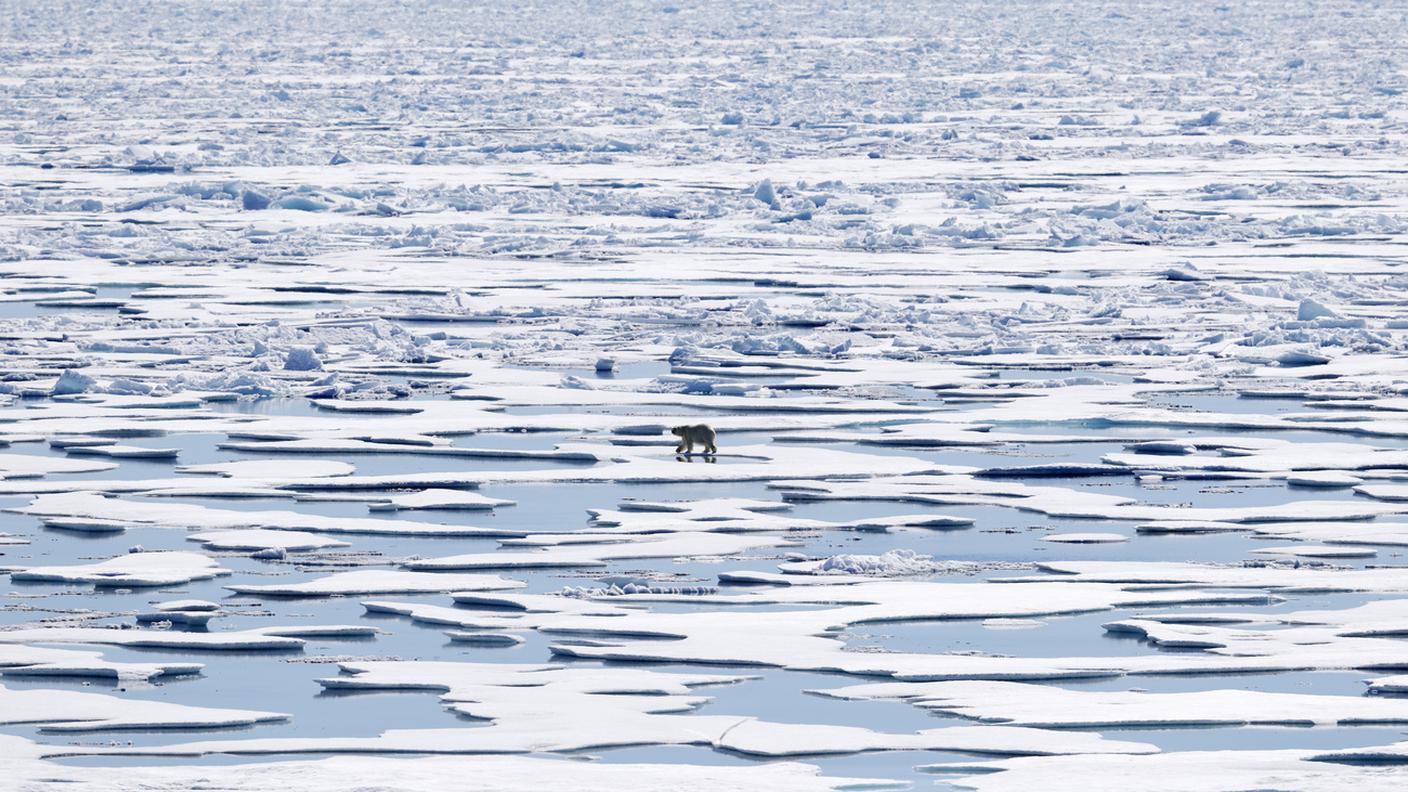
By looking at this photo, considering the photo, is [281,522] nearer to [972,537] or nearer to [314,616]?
[314,616]

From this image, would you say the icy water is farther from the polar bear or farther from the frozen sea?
the polar bear

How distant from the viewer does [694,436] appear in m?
7.67

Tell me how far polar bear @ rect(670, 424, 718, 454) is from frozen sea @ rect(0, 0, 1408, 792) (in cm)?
4

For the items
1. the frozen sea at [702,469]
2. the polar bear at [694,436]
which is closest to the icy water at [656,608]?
the frozen sea at [702,469]

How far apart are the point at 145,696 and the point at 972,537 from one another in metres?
2.30

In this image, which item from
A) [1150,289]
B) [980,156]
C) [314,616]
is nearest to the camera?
[314,616]

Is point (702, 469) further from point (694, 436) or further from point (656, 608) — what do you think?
point (656, 608)

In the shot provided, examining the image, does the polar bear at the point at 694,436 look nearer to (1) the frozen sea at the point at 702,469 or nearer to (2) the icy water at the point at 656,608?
(1) the frozen sea at the point at 702,469

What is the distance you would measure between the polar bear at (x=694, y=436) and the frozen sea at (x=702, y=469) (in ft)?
0.14

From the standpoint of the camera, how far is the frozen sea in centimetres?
479

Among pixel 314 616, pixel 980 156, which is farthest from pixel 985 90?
pixel 314 616

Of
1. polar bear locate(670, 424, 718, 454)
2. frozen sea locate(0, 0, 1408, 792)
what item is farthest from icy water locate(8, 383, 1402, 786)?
polar bear locate(670, 424, 718, 454)

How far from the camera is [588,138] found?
20.1 m

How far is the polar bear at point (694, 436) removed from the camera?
7.65 metres
